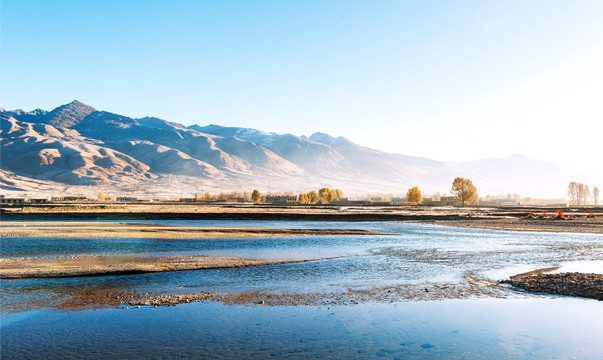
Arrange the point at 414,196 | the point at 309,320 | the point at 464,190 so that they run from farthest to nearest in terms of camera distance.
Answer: the point at 414,196
the point at 464,190
the point at 309,320

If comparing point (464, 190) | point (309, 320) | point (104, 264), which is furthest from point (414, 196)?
point (309, 320)

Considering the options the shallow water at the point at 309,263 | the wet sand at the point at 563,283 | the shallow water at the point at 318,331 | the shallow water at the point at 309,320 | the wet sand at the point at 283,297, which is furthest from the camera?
the shallow water at the point at 309,263

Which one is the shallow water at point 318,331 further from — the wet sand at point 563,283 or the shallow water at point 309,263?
the shallow water at point 309,263

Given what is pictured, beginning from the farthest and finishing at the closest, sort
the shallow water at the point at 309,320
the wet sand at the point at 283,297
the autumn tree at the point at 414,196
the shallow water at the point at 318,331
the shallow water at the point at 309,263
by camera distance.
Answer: the autumn tree at the point at 414,196 → the shallow water at the point at 309,263 → the wet sand at the point at 283,297 → the shallow water at the point at 309,320 → the shallow water at the point at 318,331

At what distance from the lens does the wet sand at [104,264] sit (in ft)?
70.4

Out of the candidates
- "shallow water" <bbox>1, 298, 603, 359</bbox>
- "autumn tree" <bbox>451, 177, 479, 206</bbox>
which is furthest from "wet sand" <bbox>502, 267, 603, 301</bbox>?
"autumn tree" <bbox>451, 177, 479, 206</bbox>

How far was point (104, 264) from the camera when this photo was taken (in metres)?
24.2

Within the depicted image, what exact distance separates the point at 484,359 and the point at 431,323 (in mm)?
3058

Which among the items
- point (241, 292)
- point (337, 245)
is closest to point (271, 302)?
point (241, 292)

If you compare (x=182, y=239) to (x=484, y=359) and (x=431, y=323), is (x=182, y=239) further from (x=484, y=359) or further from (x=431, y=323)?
(x=484, y=359)

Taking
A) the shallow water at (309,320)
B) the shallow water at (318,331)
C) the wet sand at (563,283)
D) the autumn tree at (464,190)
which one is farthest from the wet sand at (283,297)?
the autumn tree at (464,190)

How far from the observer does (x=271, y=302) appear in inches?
632

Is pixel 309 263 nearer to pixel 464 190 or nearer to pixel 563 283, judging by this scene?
pixel 563 283

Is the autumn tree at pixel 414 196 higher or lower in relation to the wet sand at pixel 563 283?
higher
